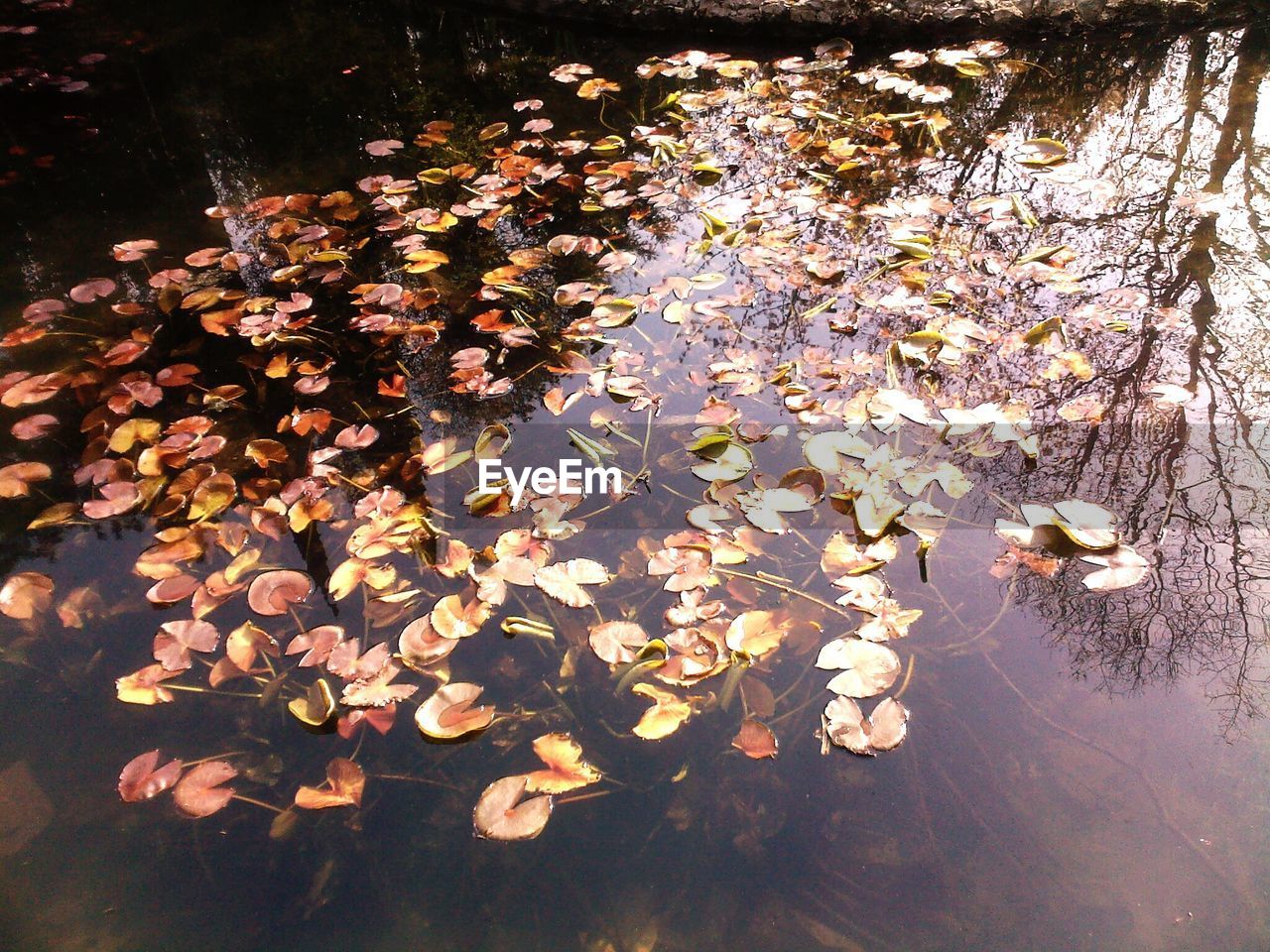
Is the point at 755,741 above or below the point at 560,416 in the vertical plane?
below

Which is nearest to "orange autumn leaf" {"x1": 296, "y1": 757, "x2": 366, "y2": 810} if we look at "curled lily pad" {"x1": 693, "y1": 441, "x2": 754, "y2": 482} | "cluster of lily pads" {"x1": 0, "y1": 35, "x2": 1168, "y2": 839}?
"cluster of lily pads" {"x1": 0, "y1": 35, "x2": 1168, "y2": 839}

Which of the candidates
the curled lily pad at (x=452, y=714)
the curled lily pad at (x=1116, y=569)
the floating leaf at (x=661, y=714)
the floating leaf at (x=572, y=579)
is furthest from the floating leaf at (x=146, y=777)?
the curled lily pad at (x=1116, y=569)

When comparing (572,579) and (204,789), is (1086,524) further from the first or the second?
(204,789)

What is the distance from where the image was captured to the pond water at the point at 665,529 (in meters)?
1.20

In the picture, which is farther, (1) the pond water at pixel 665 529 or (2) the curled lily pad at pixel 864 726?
(2) the curled lily pad at pixel 864 726

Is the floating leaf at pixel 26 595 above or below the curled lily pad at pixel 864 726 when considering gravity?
above

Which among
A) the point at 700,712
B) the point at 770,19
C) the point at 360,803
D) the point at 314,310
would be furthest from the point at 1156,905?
the point at 770,19

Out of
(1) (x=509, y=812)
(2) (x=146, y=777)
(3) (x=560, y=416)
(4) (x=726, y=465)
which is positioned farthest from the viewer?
(3) (x=560, y=416)

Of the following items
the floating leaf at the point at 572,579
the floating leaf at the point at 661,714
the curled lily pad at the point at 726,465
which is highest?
the curled lily pad at the point at 726,465

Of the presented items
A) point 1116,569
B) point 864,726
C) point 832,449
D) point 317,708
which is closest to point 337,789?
point 317,708

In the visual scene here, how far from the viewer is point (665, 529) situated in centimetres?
171

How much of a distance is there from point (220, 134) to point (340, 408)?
2.23m

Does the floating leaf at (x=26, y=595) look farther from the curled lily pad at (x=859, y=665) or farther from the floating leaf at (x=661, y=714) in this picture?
the curled lily pad at (x=859, y=665)

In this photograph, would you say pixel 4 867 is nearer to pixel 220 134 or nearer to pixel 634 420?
pixel 634 420
